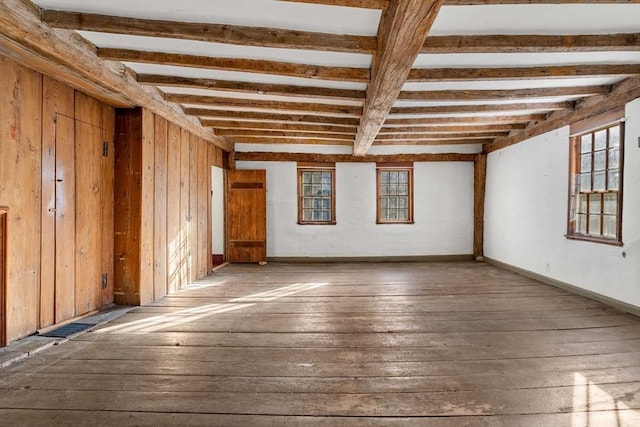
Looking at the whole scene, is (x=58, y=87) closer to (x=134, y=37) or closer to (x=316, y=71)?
(x=134, y=37)

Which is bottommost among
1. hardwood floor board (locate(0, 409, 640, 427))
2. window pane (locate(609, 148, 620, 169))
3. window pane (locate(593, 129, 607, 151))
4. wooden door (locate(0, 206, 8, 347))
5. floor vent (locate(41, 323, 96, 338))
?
hardwood floor board (locate(0, 409, 640, 427))

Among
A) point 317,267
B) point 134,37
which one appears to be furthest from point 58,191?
point 317,267

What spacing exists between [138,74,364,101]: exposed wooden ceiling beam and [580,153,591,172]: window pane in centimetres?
321

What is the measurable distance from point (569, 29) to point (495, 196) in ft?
14.6

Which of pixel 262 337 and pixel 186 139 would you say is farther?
pixel 186 139

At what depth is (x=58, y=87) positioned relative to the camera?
10.5 feet

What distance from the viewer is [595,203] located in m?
4.34

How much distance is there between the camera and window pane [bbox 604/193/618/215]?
13.2ft

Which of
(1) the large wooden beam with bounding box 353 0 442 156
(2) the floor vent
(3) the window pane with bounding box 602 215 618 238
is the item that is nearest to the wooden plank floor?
(2) the floor vent

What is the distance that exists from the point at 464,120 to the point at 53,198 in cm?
533

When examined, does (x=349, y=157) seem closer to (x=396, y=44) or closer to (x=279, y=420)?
(x=396, y=44)

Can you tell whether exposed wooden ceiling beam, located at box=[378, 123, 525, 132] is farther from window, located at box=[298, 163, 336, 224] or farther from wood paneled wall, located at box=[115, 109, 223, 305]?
wood paneled wall, located at box=[115, 109, 223, 305]

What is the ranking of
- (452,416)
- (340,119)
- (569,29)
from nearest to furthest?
(452,416), (569,29), (340,119)

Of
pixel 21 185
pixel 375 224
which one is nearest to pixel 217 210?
pixel 375 224
